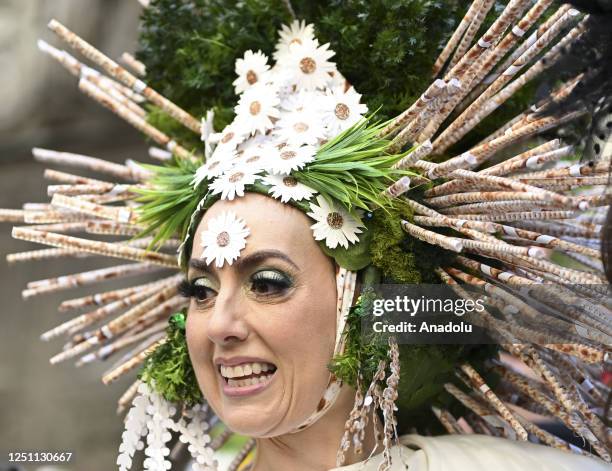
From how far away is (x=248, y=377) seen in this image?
210 centimetres

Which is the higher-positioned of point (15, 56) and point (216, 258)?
point (15, 56)

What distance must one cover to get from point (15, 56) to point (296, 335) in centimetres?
394

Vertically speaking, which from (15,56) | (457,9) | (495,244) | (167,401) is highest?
(15,56)

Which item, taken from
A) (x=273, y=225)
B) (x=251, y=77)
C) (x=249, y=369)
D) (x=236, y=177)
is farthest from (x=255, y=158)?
(x=249, y=369)

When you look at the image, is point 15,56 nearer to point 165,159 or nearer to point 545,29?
point 165,159

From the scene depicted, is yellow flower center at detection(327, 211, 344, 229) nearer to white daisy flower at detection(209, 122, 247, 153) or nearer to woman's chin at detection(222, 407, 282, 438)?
white daisy flower at detection(209, 122, 247, 153)

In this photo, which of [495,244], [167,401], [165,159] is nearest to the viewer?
[495,244]

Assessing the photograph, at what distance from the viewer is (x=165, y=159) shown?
2.67 meters

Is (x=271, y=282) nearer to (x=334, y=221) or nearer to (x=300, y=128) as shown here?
(x=334, y=221)

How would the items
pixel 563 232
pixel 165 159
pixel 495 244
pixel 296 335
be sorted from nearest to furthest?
1. pixel 495 244
2. pixel 296 335
3. pixel 563 232
4. pixel 165 159

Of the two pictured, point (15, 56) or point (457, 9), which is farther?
point (15, 56)

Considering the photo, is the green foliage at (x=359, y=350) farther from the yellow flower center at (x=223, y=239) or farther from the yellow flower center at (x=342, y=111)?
the yellow flower center at (x=342, y=111)

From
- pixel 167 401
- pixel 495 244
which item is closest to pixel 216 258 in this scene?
pixel 167 401

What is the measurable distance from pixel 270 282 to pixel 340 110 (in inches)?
19.5
